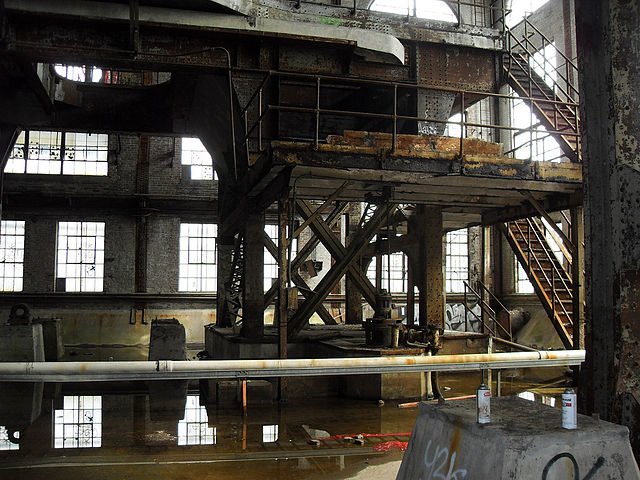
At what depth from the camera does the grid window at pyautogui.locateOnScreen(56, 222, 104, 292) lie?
66.7 ft

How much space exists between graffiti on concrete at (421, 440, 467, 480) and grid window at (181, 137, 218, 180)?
18722 mm

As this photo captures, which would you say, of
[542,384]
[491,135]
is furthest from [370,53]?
[491,135]

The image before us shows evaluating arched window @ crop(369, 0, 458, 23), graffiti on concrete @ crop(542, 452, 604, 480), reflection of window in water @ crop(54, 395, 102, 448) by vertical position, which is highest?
arched window @ crop(369, 0, 458, 23)

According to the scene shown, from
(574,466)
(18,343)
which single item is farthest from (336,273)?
(574,466)

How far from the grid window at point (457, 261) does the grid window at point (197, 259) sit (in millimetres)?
9081

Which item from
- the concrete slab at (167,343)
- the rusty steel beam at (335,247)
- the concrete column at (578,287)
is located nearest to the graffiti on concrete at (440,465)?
the concrete slab at (167,343)

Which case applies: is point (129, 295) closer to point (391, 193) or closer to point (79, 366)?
point (391, 193)

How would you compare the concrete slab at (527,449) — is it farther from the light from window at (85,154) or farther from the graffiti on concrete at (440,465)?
Answer: the light from window at (85,154)

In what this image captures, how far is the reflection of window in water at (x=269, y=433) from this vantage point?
6.75 m

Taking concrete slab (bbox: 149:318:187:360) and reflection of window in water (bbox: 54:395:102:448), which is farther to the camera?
concrete slab (bbox: 149:318:187:360)

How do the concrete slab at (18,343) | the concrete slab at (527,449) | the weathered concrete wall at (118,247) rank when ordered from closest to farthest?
the concrete slab at (527,449)
the concrete slab at (18,343)
the weathered concrete wall at (118,247)

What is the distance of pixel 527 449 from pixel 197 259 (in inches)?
757

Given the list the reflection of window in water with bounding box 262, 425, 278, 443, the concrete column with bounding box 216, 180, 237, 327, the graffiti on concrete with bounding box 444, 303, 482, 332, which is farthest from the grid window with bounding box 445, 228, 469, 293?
the reflection of window in water with bounding box 262, 425, 278, 443

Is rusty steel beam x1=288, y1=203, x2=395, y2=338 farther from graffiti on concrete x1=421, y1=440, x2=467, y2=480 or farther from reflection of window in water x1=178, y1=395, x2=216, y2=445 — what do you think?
graffiti on concrete x1=421, y1=440, x2=467, y2=480
